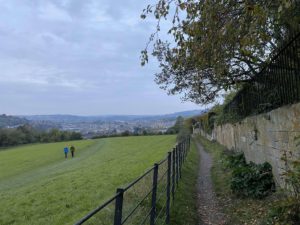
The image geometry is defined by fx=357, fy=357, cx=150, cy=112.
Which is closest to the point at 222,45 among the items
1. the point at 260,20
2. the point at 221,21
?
the point at 221,21

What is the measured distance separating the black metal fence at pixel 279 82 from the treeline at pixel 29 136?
100 m

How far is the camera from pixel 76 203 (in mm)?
12711

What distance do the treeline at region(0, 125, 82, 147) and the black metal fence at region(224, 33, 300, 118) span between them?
100386mm

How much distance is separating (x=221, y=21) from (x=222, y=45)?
73cm

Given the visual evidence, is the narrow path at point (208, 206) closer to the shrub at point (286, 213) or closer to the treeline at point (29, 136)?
the shrub at point (286, 213)

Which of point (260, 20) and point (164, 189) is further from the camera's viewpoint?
point (164, 189)

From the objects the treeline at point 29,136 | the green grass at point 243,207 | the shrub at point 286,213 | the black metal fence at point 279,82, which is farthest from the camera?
the treeline at point 29,136

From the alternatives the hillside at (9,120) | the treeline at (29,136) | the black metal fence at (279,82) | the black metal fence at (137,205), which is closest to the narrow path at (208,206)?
the black metal fence at (137,205)

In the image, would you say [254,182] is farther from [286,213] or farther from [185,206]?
[286,213]

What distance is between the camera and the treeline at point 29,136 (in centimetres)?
10288

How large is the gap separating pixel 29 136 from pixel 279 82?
111843 millimetres

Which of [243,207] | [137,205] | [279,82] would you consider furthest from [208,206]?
[137,205]

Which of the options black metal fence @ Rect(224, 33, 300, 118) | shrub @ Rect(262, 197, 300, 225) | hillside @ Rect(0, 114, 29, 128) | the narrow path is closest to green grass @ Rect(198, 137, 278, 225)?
the narrow path

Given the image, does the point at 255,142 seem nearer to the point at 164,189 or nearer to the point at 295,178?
the point at 164,189
